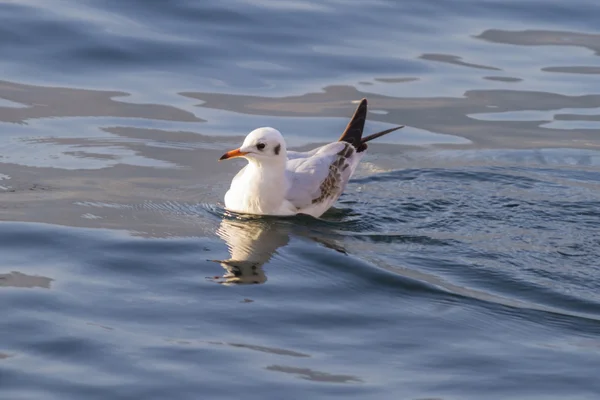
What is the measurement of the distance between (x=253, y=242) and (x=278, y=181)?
895mm

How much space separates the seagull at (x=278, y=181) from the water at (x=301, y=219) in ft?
0.54

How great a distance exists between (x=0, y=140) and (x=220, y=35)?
164 inches

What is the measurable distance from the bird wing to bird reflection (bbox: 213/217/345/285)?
27 cm

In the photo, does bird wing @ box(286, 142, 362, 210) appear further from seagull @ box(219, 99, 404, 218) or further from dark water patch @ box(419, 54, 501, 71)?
dark water patch @ box(419, 54, 501, 71)

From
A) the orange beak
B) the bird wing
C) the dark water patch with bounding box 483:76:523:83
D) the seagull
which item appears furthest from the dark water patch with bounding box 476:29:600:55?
the orange beak

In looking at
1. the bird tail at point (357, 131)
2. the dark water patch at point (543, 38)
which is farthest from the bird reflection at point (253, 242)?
the dark water patch at point (543, 38)

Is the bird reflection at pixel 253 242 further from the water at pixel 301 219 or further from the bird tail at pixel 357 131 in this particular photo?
the bird tail at pixel 357 131

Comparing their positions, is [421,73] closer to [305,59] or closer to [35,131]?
[305,59]

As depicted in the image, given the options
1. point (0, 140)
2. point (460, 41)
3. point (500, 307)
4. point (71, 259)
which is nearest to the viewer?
point (500, 307)

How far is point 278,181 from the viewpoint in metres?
8.92

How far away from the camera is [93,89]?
11891 millimetres

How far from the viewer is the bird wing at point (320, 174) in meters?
8.96

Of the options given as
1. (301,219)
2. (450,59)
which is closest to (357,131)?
(301,219)

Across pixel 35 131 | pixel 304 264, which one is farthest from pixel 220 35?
pixel 304 264
